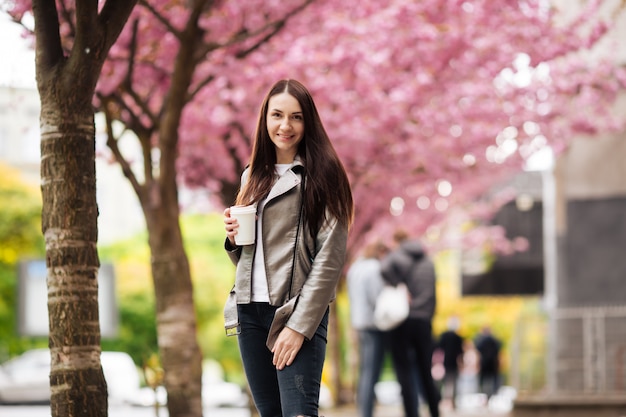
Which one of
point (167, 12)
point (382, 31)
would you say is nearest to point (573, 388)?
point (382, 31)

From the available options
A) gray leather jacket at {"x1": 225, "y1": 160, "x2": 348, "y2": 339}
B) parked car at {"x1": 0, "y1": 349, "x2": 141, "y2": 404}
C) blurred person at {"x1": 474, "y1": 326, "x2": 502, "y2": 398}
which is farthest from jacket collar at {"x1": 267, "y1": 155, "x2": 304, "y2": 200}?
parked car at {"x1": 0, "y1": 349, "x2": 141, "y2": 404}

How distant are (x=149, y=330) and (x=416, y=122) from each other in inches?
1609

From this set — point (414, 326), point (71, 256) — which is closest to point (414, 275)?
point (414, 326)

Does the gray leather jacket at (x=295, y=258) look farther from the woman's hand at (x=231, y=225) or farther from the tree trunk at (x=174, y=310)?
the tree trunk at (x=174, y=310)

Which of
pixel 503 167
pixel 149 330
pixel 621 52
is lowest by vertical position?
pixel 149 330

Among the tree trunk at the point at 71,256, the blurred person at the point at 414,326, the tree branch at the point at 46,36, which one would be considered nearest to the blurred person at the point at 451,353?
the blurred person at the point at 414,326

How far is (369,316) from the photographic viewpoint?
11703 mm

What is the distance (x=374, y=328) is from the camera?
460 inches

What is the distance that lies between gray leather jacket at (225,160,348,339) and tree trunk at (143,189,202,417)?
5.66 m

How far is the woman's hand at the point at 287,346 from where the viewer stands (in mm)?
4512

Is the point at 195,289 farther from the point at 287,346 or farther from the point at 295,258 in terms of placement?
the point at 287,346

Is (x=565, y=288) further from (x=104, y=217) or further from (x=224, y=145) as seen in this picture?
(x=104, y=217)

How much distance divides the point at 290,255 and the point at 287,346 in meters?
0.35

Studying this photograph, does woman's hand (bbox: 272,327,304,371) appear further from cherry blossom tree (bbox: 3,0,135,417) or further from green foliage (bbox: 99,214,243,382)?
green foliage (bbox: 99,214,243,382)
